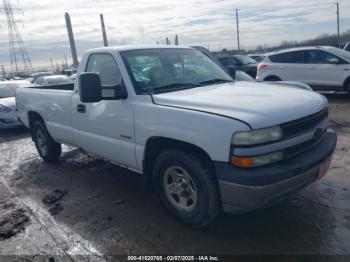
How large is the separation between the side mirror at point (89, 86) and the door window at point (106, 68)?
1.32 feet

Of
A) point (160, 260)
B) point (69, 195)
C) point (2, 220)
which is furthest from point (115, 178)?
point (160, 260)

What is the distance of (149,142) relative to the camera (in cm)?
371

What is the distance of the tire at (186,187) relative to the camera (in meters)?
3.19

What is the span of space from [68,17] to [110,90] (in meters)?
23.7

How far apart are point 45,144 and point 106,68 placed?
2579 mm

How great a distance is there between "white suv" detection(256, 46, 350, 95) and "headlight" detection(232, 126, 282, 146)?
8.40m

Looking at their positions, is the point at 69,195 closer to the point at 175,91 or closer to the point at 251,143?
the point at 175,91

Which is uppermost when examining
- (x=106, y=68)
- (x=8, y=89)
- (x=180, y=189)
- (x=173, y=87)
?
(x=106, y=68)

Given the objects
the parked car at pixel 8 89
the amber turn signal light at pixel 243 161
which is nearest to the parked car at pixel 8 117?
the parked car at pixel 8 89

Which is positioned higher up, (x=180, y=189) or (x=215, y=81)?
(x=215, y=81)

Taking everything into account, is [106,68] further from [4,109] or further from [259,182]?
[4,109]

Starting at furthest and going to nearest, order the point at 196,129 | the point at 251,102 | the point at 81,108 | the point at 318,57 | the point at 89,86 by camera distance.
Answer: the point at 318,57 → the point at 81,108 → the point at 89,86 → the point at 251,102 → the point at 196,129

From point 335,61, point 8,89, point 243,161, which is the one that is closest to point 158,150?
point 243,161

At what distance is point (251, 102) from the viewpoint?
128 inches
